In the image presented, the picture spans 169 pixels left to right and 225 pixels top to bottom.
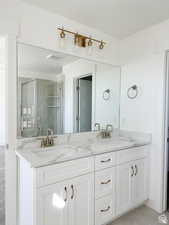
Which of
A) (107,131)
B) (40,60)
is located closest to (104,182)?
(107,131)

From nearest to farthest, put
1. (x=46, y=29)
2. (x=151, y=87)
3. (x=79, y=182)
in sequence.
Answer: (x=79, y=182), (x=46, y=29), (x=151, y=87)

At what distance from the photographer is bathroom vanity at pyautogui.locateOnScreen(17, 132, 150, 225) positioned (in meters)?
1.40

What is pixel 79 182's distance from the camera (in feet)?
5.29

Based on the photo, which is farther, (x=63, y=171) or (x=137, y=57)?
(x=137, y=57)

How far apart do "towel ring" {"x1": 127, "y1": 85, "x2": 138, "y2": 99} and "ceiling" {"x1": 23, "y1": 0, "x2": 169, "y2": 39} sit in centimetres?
84

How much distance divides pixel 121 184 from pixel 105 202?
300 mm

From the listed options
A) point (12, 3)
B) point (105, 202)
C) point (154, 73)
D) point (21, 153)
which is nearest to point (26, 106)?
point (21, 153)

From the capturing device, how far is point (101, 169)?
70.7 inches

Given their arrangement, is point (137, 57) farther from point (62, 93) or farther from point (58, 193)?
point (58, 193)

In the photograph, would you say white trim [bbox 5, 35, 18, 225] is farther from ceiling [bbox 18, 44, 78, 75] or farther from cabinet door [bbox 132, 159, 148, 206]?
cabinet door [bbox 132, 159, 148, 206]

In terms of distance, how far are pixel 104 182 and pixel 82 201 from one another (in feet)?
1.09

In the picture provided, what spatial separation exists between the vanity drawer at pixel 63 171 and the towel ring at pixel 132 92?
1315mm

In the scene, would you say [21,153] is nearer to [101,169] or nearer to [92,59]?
[101,169]

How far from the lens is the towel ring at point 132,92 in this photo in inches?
98.4
